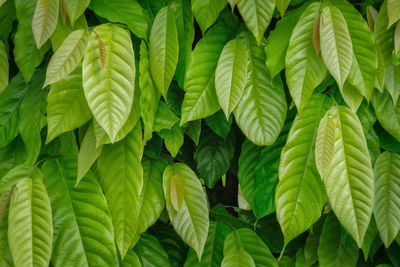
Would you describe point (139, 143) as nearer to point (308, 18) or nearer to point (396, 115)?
point (308, 18)

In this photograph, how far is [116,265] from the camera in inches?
24.6

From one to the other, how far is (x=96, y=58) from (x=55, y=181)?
199 mm

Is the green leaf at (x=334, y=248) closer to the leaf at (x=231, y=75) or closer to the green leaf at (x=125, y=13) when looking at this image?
the leaf at (x=231, y=75)

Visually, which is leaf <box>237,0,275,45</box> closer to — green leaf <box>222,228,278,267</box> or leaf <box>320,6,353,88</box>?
leaf <box>320,6,353,88</box>

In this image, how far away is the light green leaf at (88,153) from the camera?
1.94 ft

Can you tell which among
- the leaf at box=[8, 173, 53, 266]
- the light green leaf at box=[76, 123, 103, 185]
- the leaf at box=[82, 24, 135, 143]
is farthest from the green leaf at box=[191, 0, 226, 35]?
the leaf at box=[8, 173, 53, 266]

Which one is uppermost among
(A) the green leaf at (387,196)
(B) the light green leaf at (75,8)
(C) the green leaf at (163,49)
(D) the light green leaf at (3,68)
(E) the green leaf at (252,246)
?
(B) the light green leaf at (75,8)

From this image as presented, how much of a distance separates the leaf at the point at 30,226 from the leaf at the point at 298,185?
0.35 metres

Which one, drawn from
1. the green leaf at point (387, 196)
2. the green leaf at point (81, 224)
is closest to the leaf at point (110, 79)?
the green leaf at point (81, 224)

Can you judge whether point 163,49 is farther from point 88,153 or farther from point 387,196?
point 387,196

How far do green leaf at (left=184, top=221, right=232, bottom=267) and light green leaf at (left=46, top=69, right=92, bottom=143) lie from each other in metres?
0.34

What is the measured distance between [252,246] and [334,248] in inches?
6.7

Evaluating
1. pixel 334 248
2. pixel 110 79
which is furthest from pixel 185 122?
pixel 334 248

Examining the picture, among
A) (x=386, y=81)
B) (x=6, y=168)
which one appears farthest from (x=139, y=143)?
(x=386, y=81)
